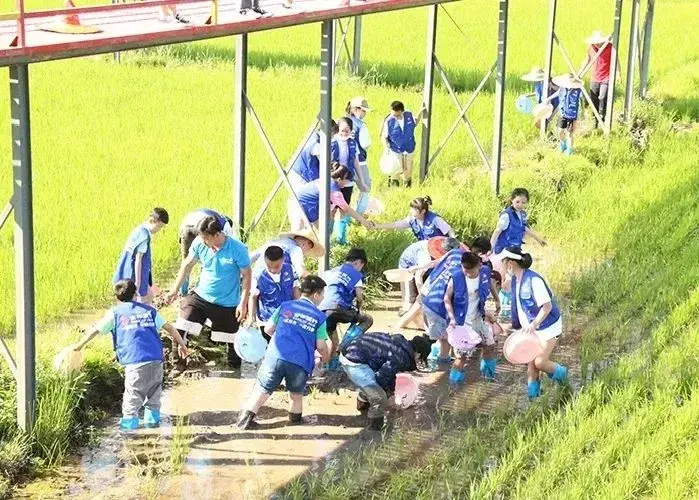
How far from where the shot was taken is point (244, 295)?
28.7ft

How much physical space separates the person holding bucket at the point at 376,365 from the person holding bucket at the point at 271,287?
26.4 inches

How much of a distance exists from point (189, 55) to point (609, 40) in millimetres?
7419

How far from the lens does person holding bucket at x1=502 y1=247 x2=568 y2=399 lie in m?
8.29

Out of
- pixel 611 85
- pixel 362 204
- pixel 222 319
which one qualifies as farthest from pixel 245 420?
pixel 611 85

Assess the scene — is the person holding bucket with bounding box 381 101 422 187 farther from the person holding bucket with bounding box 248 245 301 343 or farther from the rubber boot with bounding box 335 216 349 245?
the person holding bucket with bounding box 248 245 301 343

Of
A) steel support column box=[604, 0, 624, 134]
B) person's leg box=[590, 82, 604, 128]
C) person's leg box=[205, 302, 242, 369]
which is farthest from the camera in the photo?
person's leg box=[590, 82, 604, 128]

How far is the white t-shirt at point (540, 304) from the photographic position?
8289 mm

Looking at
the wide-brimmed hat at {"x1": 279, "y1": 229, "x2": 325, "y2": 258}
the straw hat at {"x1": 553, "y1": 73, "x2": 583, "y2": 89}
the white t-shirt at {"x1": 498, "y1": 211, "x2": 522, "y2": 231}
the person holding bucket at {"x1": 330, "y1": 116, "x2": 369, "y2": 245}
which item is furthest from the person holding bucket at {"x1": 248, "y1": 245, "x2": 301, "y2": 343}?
the straw hat at {"x1": 553, "y1": 73, "x2": 583, "y2": 89}

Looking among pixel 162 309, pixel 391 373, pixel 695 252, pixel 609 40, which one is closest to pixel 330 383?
pixel 391 373

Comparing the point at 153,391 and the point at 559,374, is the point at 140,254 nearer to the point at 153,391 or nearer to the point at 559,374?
the point at 153,391

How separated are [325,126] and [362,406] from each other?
273 centimetres

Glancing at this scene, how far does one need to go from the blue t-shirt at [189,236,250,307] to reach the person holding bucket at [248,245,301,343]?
20cm

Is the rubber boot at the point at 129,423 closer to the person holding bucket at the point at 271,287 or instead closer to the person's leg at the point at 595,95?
the person holding bucket at the point at 271,287

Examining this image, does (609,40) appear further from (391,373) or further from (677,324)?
(391,373)
